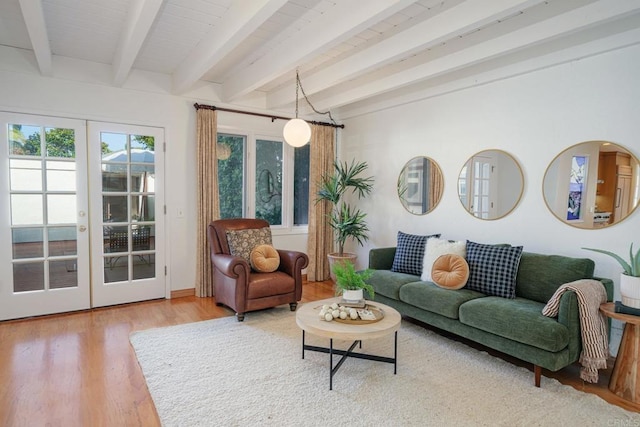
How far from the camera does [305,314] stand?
281cm

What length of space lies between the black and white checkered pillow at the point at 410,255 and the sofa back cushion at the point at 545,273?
100 cm

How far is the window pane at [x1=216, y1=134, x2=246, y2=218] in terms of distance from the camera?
200 inches

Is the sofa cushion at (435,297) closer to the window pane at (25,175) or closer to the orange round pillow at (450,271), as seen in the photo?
the orange round pillow at (450,271)

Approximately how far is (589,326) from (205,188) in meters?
4.20

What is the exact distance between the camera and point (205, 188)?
4.78 metres

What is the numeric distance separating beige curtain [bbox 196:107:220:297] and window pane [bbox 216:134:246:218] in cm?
23

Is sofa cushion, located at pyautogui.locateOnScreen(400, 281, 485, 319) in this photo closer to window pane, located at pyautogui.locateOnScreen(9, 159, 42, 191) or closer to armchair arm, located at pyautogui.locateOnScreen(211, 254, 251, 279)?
armchair arm, located at pyautogui.locateOnScreen(211, 254, 251, 279)

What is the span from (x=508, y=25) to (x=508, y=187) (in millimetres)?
1559

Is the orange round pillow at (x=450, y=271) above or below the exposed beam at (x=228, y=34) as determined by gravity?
below

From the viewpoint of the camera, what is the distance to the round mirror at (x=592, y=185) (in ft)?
9.78

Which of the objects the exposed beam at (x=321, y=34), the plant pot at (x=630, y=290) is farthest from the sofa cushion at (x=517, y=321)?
the exposed beam at (x=321, y=34)

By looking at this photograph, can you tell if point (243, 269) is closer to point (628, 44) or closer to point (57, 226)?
point (57, 226)

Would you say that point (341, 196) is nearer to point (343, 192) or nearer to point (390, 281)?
point (343, 192)

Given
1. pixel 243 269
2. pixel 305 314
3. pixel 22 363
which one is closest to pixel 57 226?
pixel 22 363
